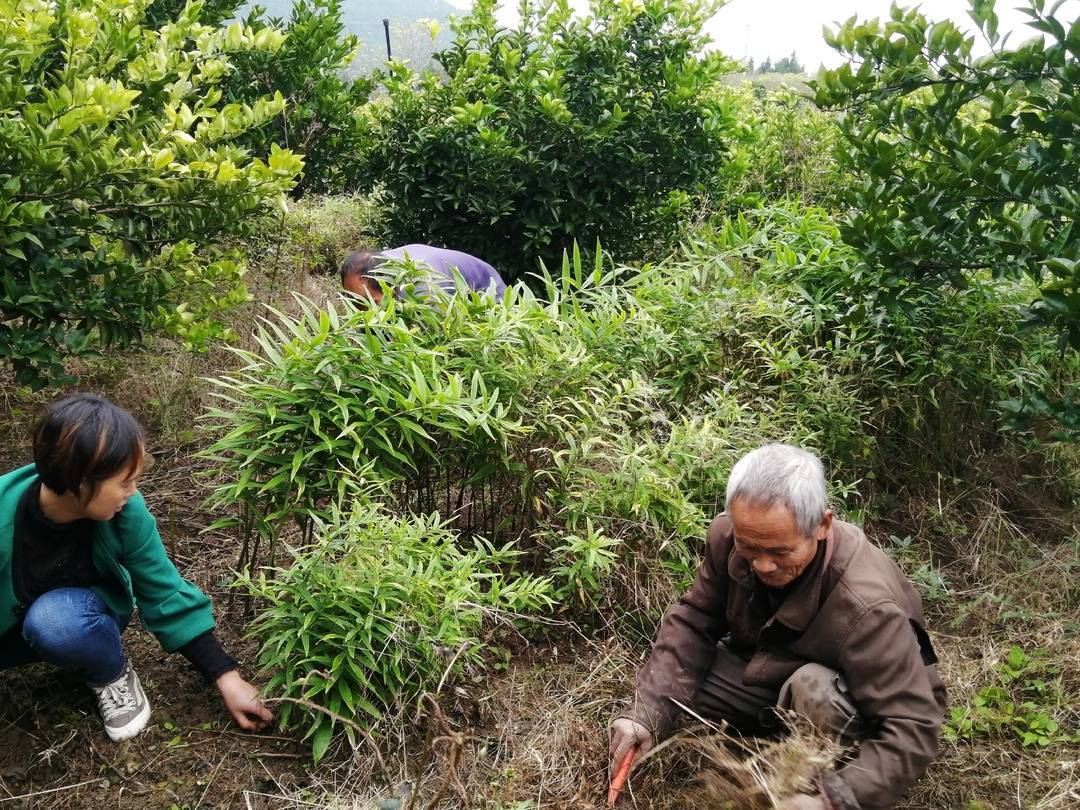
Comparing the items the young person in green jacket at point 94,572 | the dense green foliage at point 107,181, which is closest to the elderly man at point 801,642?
the young person in green jacket at point 94,572

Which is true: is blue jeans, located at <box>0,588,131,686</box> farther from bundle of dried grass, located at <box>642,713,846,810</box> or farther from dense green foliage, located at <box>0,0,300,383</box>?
bundle of dried grass, located at <box>642,713,846,810</box>

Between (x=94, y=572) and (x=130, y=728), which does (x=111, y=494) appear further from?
(x=130, y=728)

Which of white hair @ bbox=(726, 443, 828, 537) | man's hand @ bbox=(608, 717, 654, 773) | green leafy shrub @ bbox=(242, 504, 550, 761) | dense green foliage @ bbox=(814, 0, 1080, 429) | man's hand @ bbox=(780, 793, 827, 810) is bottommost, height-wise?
man's hand @ bbox=(608, 717, 654, 773)

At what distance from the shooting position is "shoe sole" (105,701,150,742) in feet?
8.86

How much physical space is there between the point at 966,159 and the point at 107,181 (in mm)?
2963

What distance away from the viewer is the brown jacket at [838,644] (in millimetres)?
2271

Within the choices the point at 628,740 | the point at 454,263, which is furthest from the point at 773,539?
the point at 454,263

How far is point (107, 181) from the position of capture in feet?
10.2

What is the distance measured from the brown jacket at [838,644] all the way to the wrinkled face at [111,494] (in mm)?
1463

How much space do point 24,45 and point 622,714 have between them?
2.61 m

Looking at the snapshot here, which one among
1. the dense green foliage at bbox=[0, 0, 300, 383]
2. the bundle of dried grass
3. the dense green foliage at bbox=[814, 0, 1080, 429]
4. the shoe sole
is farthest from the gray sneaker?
the dense green foliage at bbox=[814, 0, 1080, 429]

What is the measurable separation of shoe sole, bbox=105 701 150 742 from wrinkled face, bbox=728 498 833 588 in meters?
1.72

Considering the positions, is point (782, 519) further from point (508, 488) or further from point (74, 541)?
point (74, 541)

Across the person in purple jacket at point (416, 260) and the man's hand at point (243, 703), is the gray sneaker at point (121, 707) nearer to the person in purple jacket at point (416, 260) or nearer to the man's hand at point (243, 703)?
the man's hand at point (243, 703)
